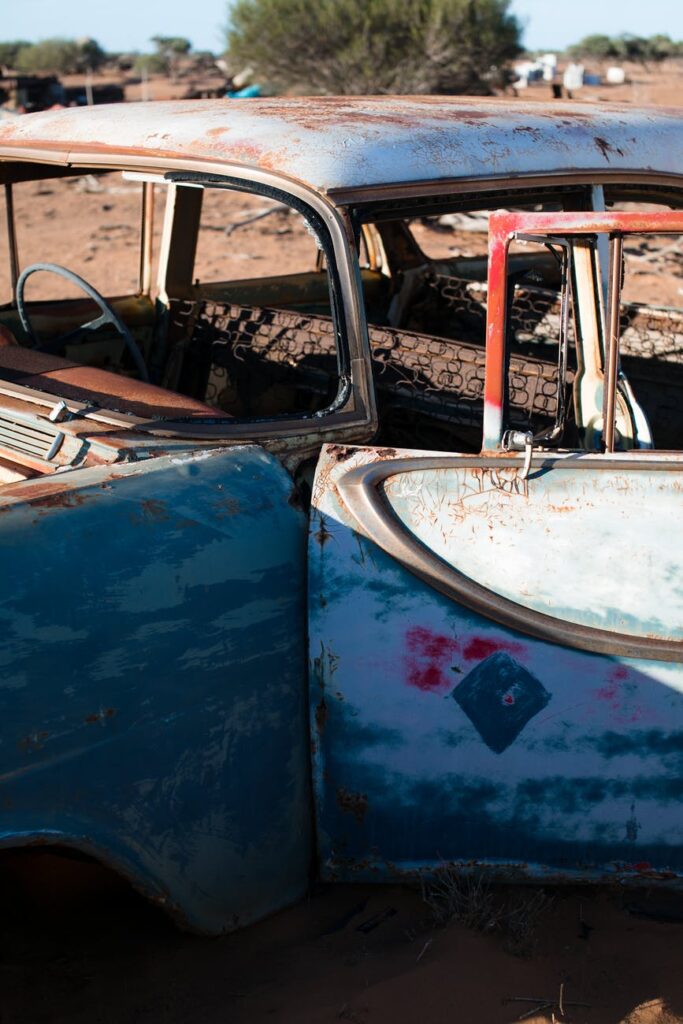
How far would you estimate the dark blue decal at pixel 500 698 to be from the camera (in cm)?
211

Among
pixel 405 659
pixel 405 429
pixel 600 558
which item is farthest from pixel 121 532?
pixel 405 429

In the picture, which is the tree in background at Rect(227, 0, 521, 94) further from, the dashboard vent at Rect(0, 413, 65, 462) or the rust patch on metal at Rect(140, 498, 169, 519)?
the rust patch on metal at Rect(140, 498, 169, 519)

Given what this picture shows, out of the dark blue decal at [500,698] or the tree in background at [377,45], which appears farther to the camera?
the tree in background at [377,45]

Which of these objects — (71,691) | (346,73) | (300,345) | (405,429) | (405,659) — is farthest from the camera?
(346,73)

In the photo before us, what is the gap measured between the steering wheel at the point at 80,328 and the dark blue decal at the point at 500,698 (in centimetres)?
179

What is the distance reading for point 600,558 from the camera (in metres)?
2.15

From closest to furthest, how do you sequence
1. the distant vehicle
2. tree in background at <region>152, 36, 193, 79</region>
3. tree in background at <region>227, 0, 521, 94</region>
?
tree in background at <region>227, 0, 521, 94</region>
the distant vehicle
tree in background at <region>152, 36, 193, 79</region>

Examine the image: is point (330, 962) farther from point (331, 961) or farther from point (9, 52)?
point (9, 52)

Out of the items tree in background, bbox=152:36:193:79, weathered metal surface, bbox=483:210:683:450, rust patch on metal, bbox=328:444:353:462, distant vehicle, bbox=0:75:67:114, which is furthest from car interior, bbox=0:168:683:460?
tree in background, bbox=152:36:193:79

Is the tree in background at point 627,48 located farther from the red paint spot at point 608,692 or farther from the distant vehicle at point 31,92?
the red paint spot at point 608,692

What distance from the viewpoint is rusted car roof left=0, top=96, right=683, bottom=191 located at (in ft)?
8.84

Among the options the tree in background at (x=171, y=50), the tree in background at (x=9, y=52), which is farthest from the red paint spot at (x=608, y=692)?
the tree in background at (x=9, y=52)

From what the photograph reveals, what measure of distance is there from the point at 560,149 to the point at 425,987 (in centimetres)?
223

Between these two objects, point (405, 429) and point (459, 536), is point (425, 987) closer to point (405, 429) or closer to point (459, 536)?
point (459, 536)
